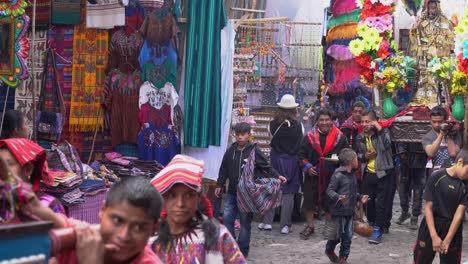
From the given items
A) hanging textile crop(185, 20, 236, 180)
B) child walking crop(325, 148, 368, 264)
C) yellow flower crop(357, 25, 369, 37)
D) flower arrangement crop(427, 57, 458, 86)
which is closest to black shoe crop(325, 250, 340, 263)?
child walking crop(325, 148, 368, 264)

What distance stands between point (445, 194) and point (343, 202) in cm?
246

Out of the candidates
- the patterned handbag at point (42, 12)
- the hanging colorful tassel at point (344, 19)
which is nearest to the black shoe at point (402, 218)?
the hanging colorful tassel at point (344, 19)

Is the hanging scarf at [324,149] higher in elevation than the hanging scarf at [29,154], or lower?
lower

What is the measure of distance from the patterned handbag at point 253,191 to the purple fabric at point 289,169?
191 cm

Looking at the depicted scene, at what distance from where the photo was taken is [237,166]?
9.68 m

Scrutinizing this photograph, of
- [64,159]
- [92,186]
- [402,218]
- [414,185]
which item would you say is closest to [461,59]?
[414,185]

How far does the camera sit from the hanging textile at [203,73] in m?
10.3

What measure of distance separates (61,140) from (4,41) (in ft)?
6.66

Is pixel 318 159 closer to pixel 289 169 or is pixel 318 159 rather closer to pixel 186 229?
pixel 289 169

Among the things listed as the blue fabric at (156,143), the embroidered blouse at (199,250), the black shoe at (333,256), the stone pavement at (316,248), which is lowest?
the stone pavement at (316,248)

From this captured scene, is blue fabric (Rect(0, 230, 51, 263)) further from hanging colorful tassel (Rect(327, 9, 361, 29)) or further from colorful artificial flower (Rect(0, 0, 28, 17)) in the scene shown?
hanging colorful tassel (Rect(327, 9, 361, 29))

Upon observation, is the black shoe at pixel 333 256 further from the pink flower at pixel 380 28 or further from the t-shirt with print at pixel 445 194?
the pink flower at pixel 380 28

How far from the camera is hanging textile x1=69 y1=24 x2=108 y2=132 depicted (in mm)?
9469

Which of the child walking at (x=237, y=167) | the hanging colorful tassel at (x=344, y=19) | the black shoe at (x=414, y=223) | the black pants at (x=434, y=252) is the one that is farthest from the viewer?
the hanging colorful tassel at (x=344, y=19)
